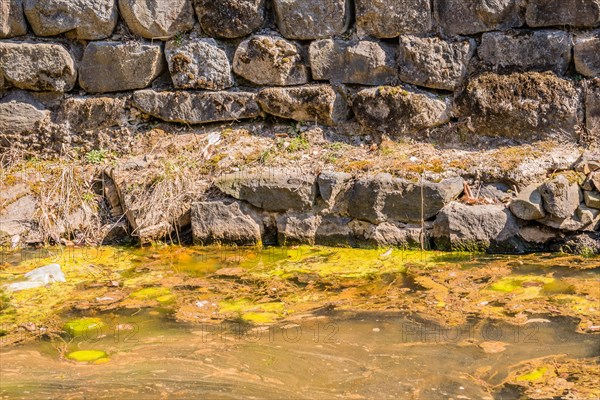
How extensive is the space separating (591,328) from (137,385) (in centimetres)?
189

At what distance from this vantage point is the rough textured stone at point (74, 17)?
502 centimetres

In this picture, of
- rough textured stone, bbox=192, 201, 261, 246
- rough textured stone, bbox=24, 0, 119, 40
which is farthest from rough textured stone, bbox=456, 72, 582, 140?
rough textured stone, bbox=24, 0, 119, 40

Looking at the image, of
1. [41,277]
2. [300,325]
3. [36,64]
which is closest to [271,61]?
[36,64]

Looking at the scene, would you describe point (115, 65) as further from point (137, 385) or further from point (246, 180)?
point (137, 385)

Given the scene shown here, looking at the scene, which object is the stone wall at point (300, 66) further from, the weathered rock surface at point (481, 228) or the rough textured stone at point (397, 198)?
the weathered rock surface at point (481, 228)

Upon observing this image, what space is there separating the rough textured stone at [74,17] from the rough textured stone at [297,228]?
1.79 m

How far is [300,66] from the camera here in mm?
4988

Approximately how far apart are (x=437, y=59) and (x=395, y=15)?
1.25 ft

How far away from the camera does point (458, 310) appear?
140 inches

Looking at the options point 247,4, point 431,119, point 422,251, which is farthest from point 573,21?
point 247,4

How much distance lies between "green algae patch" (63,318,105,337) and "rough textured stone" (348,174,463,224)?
1.66m

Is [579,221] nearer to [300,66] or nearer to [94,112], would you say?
[300,66]

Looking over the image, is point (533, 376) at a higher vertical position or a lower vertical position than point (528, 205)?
lower

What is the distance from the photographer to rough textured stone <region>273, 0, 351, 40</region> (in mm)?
4875
